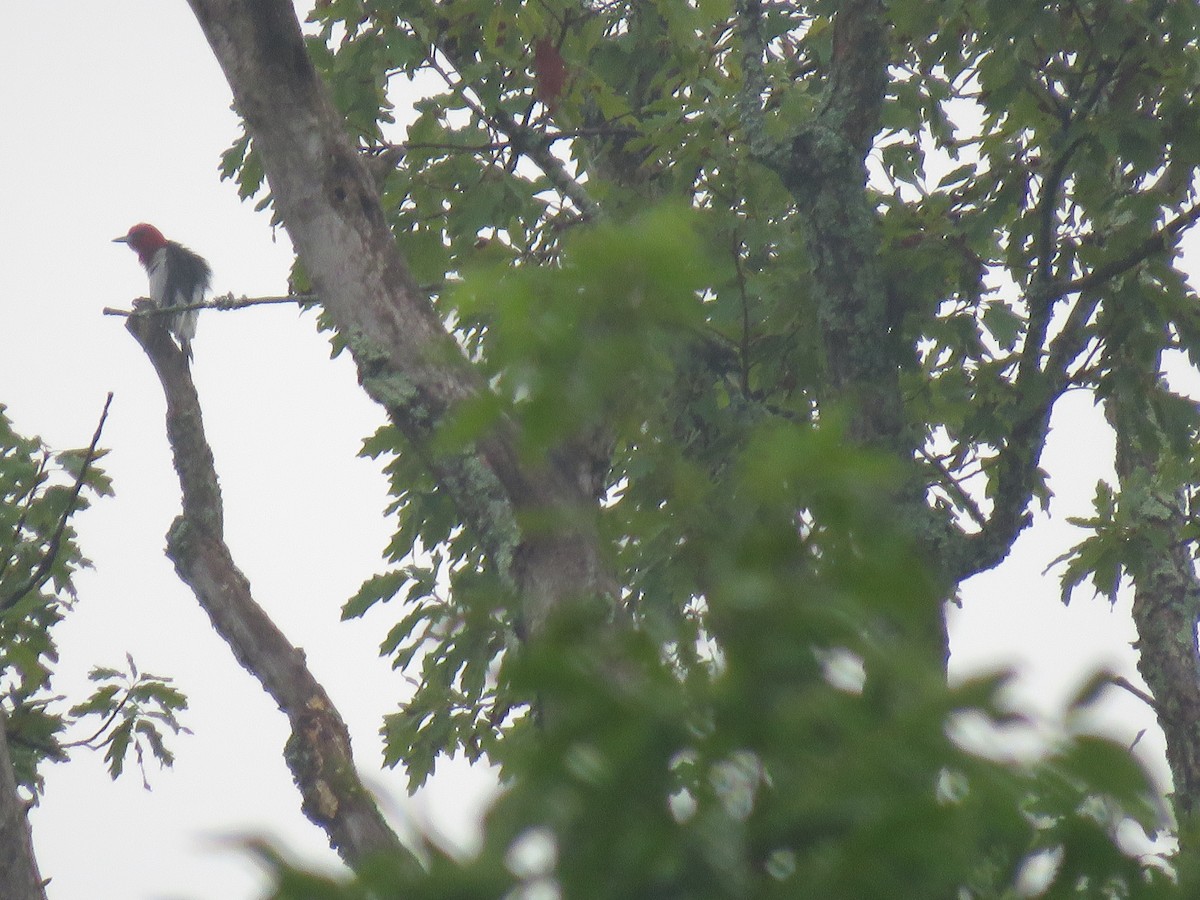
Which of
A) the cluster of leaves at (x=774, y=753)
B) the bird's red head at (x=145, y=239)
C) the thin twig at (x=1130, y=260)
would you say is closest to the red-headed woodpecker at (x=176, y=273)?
the bird's red head at (x=145, y=239)

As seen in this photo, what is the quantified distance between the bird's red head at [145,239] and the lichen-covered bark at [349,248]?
36.6ft

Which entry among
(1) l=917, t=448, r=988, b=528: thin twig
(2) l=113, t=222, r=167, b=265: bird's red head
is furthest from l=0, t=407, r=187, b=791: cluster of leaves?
(2) l=113, t=222, r=167, b=265: bird's red head

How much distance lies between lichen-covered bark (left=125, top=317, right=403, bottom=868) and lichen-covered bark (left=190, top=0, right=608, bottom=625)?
40.5 inches

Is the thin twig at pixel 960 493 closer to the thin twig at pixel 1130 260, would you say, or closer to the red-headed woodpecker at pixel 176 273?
the thin twig at pixel 1130 260

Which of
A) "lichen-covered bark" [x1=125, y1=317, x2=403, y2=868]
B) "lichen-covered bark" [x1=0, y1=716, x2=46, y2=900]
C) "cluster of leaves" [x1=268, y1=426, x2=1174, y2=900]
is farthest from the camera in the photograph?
"lichen-covered bark" [x1=0, y1=716, x2=46, y2=900]

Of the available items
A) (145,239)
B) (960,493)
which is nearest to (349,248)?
(960,493)

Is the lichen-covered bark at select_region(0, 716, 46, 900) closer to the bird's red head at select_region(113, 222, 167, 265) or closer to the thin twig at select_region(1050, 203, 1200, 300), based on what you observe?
the thin twig at select_region(1050, 203, 1200, 300)

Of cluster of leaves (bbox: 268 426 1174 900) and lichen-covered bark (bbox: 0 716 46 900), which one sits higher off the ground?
lichen-covered bark (bbox: 0 716 46 900)

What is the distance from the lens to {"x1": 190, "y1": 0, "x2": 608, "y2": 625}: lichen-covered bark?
10.8 feet

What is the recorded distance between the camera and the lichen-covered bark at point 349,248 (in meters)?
3.29

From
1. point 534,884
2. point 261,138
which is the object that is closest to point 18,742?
point 261,138

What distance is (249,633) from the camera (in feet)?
15.8

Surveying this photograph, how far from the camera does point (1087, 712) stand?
3.38 feet

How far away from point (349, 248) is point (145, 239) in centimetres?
1181
